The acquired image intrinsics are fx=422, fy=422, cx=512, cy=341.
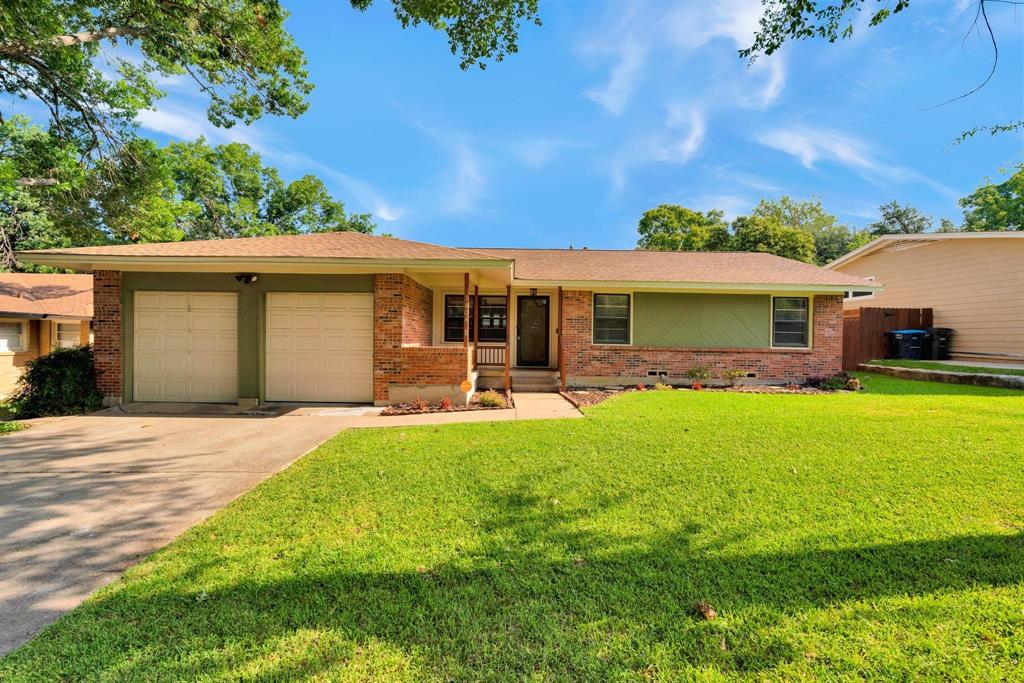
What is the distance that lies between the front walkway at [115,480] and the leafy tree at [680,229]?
27226 mm

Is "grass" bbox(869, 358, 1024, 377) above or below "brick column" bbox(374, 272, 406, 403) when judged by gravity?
below

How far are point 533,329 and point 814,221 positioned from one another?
40.2 m

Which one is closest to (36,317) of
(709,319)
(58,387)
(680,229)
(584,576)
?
(58,387)

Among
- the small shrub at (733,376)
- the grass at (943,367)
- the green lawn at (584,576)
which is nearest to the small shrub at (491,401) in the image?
the green lawn at (584,576)

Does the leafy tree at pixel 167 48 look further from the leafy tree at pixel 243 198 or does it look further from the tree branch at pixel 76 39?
the leafy tree at pixel 243 198

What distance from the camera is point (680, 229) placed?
3206 centimetres

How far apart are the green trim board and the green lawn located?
4873mm

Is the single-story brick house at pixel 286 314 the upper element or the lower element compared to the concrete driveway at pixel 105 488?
upper

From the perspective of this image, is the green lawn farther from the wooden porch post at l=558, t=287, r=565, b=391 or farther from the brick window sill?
the brick window sill

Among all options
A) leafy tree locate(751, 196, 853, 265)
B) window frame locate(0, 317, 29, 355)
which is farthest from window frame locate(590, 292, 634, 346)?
leafy tree locate(751, 196, 853, 265)

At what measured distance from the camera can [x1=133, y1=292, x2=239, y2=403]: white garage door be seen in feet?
28.3

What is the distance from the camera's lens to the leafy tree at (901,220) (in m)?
35.6

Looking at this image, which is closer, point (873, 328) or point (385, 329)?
point (385, 329)

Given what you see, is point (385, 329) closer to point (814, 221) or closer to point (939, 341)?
point (939, 341)
